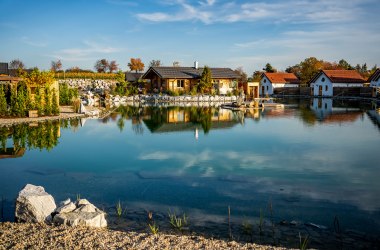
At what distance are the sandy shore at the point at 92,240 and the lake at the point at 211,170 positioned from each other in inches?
43.4

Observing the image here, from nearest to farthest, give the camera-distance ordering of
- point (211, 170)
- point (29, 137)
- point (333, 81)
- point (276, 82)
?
1. point (211, 170)
2. point (29, 137)
3. point (333, 81)
4. point (276, 82)

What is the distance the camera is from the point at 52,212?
21.9ft

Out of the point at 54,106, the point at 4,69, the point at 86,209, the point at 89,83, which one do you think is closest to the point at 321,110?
the point at 54,106

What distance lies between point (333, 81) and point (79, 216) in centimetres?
5067

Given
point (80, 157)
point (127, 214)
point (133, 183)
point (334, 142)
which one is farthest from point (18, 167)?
point (334, 142)

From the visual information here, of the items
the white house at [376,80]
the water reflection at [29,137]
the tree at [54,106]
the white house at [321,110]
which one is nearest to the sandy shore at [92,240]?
the water reflection at [29,137]

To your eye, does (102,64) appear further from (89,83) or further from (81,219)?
(81,219)

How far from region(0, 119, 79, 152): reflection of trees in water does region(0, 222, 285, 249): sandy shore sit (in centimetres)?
848

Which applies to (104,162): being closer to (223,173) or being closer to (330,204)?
(223,173)

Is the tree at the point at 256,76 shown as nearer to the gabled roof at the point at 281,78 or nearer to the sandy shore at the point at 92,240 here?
the gabled roof at the point at 281,78

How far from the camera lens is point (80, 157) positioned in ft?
41.0

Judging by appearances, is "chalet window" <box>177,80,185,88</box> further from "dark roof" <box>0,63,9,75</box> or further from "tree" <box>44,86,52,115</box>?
"tree" <box>44,86,52,115</box>

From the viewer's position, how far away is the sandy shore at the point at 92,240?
5.41m

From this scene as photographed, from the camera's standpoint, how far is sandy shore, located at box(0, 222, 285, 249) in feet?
17.7
